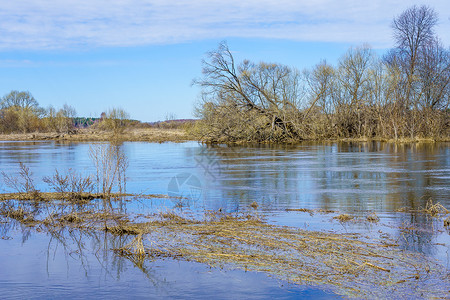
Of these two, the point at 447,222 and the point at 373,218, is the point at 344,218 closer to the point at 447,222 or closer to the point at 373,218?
the point at 373,218

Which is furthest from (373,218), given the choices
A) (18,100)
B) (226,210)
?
(18,100)

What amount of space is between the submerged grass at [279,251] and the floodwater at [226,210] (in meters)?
0.29

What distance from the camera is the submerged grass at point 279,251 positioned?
640 cm

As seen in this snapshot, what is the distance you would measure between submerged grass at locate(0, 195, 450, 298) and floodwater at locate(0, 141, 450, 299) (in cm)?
29

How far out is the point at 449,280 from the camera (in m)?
6.38

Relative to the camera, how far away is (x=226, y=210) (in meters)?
11.7

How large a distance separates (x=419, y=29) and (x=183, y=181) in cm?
3820

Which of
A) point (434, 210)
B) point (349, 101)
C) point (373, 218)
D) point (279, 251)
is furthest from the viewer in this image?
point (349, 101)

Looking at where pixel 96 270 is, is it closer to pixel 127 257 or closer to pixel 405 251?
pixel 127 257

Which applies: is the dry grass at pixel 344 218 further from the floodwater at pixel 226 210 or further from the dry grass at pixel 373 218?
the dry grass at pixel 373 218

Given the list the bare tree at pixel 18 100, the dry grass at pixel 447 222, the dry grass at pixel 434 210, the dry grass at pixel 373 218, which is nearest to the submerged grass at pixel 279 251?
the dry grass at pixel 373 218

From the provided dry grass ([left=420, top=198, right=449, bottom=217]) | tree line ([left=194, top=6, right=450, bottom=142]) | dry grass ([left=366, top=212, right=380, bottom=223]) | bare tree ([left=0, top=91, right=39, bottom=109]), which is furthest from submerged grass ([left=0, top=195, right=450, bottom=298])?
bare tree ([left=0, top=91, right=39, bottom=109])

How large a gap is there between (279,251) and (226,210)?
157 inches

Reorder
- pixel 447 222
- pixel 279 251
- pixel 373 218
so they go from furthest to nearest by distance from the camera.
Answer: pixel 373 218 < pixel 447 222 < pixel 279 251
